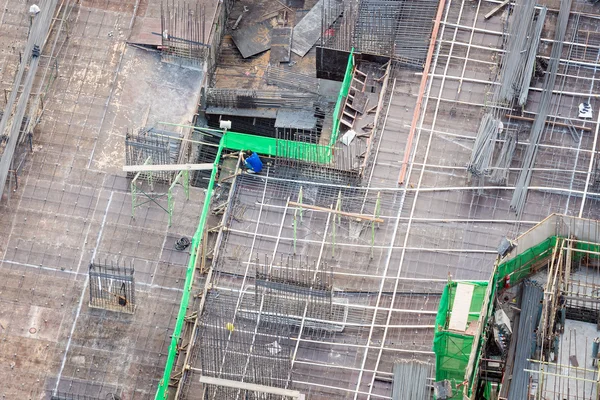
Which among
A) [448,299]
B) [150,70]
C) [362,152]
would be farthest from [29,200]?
[448,299]

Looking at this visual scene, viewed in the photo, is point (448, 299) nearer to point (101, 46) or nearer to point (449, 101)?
point (449, 101)

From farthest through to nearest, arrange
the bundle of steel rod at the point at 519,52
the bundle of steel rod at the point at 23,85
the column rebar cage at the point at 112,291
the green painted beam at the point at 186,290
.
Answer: the bundle of steel rod at the point at 23,85 → the bundle of steel rod at the point at 519,52 → the column rebar cage at the point at 112,291 → the green painted beam at the point at 186,290

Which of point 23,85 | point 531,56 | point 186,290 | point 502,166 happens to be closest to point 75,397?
point 186,290

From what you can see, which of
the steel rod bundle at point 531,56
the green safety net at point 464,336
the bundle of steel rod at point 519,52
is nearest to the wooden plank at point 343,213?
the green safety net at point 464,336

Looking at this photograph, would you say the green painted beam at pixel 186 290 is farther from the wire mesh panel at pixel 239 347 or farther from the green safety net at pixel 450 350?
the green safety net at pixel 450 350

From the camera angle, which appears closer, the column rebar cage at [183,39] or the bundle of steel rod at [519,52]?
the bundle of steel rod at [519,52]

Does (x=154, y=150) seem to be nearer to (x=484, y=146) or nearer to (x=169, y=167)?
(x=169, y=167)
